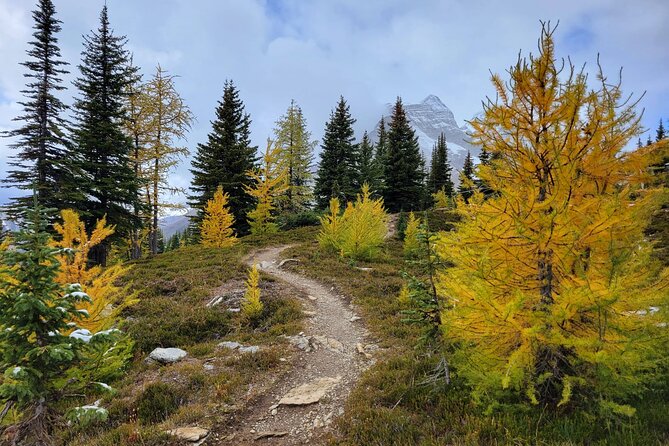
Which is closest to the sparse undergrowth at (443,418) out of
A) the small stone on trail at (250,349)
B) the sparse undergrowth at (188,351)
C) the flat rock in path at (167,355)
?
the sparse undergrowth at (188,351)

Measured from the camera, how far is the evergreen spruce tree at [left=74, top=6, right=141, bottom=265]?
19047mm

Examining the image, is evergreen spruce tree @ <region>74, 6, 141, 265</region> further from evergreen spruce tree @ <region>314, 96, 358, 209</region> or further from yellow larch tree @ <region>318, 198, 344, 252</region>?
evergreen spruce tree @ <region>314, 96, 358, 209</region>

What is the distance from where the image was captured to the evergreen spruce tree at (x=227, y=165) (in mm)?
28547

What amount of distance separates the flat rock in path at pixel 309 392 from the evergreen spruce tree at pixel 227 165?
75.0ft

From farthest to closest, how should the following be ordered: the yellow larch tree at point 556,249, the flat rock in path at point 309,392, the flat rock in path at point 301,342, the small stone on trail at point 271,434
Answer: the flat rock in path at point 301,342, the flat rock in path at point 309,392, the small stone on trail at point 271,434, the yellow larch tree at point 556,249

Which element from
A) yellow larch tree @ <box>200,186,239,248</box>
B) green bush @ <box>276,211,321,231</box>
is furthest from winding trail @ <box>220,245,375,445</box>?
green bush @ <box>276,211,321,231</box>

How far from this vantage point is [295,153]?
36.8 m

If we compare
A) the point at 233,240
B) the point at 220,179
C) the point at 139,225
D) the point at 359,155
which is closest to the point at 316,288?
the point at 233,240

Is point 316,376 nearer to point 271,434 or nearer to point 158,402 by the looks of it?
point 271,434

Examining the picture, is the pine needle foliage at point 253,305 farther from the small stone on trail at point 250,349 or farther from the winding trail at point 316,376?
the small stone on trail at point 250,349

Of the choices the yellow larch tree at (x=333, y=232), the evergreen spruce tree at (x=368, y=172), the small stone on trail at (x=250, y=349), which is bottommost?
the small stone on trail at (x=250, y=349)

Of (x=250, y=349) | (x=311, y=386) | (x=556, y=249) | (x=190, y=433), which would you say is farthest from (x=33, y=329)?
(x=556, y=249)

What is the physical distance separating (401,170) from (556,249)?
120 ft

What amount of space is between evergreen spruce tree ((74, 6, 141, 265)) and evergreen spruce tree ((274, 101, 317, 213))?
646 inches
